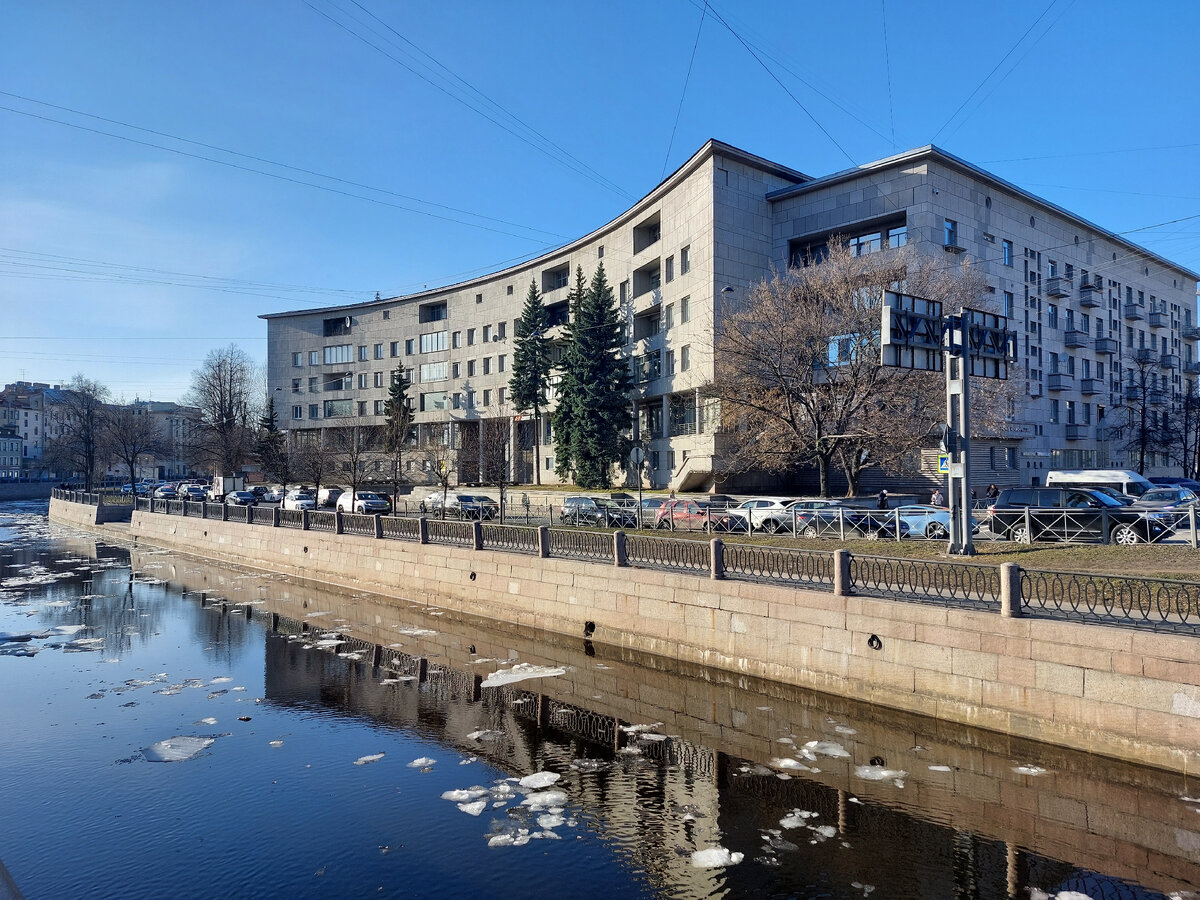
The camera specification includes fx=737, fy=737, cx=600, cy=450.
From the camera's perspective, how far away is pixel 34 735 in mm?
12125

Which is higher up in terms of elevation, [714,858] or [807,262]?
[807,262]

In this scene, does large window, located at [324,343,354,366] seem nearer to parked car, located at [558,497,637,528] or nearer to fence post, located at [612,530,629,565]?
parked car, located at [558,497,637,528]

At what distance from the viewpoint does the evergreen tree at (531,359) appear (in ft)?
192

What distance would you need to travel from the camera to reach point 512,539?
70.6 ft

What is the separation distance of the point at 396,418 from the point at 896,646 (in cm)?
5314

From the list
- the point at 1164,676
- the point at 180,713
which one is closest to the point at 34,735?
the point at 180,713

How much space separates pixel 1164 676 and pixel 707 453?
33385 millimetres

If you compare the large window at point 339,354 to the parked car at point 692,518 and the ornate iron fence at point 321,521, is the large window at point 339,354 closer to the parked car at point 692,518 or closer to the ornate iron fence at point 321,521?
the ornate iron fence at point 321,521

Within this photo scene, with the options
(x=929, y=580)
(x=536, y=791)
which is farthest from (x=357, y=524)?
(x=929, y=580)

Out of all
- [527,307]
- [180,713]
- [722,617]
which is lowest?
[180,713]

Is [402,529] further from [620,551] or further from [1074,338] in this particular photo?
[1074,338]

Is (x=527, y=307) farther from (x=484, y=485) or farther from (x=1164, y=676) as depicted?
(x=1164, y=676)

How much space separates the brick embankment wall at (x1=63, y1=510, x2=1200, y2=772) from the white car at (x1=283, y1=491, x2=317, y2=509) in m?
31.3

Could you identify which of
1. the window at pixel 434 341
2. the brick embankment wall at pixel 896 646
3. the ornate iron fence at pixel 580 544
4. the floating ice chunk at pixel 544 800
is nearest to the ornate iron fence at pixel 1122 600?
the brick embankment wall at pixel 896 646
